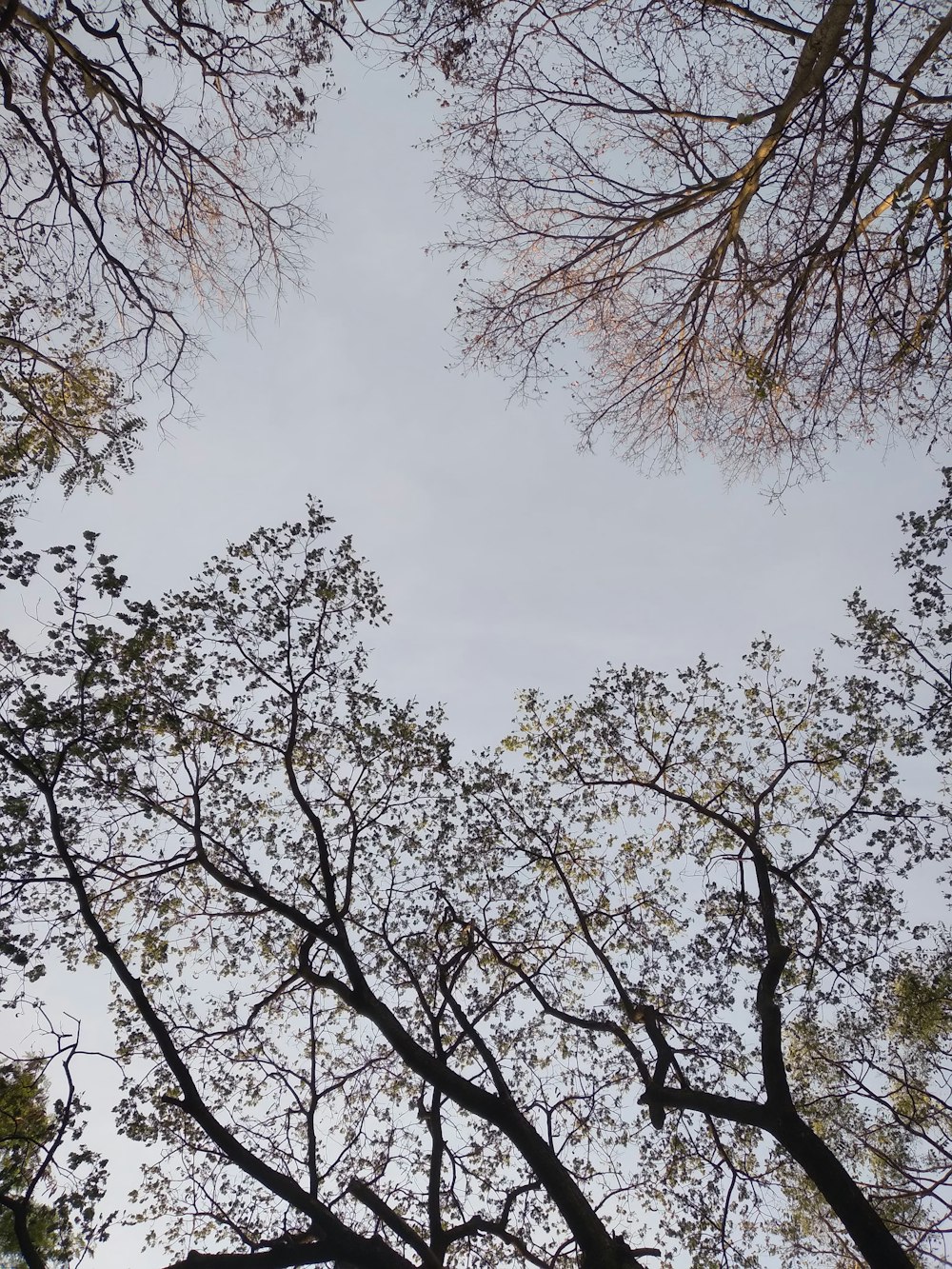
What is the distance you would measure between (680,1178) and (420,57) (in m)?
14.7

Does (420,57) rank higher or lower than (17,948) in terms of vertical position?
higher

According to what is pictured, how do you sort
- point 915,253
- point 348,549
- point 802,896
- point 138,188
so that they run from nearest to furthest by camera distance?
1. point 915,253
2. point 138,188
3. point 802,896
4. point 348,549

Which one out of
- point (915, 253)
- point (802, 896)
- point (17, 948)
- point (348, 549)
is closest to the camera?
point (915, 253)

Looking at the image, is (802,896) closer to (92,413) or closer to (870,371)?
(870,371)

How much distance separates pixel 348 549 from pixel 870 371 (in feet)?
25.0

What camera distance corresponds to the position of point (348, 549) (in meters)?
11.8

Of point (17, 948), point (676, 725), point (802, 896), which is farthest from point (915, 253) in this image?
point (17, 948)

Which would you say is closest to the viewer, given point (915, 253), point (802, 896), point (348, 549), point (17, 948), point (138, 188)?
point (915, 253)

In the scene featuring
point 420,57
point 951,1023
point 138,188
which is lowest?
point 951,1023

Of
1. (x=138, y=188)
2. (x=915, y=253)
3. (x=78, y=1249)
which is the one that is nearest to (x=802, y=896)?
(x=915, y=253)

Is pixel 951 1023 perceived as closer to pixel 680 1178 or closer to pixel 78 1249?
pixel 680 1178

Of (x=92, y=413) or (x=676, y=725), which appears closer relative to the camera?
(x=92, y=413)

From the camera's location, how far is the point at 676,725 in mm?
12023

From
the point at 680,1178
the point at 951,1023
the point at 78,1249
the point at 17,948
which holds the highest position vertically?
the point at 951,1023
